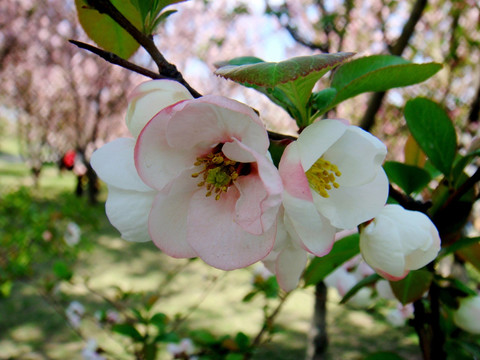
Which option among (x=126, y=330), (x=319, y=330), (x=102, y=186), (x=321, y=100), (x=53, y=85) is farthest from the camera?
(x=102, y=186)

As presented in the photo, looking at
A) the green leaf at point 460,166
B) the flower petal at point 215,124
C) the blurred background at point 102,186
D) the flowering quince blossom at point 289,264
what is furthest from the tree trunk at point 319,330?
the flower petal at point 215,124

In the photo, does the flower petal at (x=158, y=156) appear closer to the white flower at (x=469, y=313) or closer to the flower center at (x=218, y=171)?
the flower center at (x=218, y=171)

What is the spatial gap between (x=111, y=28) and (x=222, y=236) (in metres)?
0.24

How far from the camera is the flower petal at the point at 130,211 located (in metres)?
0.31

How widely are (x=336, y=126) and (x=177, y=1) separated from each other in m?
0.19

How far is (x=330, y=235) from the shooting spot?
0.94 ft

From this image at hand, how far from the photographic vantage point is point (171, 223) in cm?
30

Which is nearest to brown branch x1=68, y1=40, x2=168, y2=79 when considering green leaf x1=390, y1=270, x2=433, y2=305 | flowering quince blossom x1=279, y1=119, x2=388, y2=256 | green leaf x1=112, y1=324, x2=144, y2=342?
flowering quince blossom x1=279, y1=119, x2=388, y2=256

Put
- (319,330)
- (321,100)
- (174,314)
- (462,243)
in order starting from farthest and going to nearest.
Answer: (174,314)
(319,330)
(462,243)
(321,100)

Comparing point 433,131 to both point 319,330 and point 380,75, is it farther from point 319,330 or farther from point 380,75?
point 319,330

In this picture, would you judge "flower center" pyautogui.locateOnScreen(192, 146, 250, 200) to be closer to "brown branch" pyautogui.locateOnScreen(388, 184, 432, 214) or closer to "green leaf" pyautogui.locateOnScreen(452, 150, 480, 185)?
"brown branch" pyautogui.locateOnScreen(388, 184, 432, 214)

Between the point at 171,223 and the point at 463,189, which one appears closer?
the point at 171,223

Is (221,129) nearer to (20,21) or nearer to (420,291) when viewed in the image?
(420,291)

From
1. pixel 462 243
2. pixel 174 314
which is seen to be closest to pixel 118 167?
pixel 462 243
